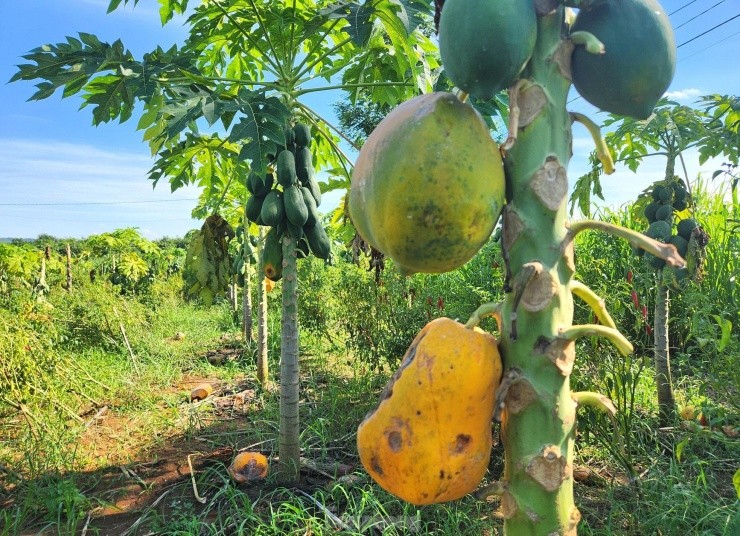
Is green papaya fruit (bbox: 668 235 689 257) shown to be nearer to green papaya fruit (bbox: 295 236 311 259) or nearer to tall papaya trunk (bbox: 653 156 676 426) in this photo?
tall papaya trunk (bbox: 653 156 676 426)

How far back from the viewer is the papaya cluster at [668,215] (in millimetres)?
3800

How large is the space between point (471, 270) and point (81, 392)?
4125mm

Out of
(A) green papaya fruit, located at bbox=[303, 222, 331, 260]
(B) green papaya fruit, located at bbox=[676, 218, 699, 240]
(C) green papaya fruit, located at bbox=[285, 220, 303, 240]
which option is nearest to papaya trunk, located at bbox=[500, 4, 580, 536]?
(C) green papaya fruit, located at bbox=[285, 220, 303, 240]

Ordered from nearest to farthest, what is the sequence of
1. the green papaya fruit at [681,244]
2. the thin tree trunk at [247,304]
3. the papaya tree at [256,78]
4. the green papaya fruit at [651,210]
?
the papaya tree at [256,78] < the green papaya fruit at [681,244] < the green papaya fruit at [651,210] < the thin tree trunk at [247,304]

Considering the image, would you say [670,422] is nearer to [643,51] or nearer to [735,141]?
[735,141]

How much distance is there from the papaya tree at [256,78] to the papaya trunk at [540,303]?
6.48 feet

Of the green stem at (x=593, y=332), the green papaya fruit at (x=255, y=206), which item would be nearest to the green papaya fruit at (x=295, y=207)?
the green papaya fruit at (x=255, y=206)

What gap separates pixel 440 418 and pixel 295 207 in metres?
2.67

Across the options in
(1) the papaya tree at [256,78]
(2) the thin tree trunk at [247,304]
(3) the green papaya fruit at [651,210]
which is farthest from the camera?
(2) the thin tree trunk at [247,304]

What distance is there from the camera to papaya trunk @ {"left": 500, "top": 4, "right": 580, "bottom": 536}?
75 centimetres

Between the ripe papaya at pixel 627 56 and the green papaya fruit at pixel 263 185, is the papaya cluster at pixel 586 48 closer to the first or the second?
the ripe papaya at pixel 627 56

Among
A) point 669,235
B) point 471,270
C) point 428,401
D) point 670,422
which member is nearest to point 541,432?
point 428,401

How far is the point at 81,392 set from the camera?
193 inches

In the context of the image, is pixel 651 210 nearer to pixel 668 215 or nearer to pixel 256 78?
pixel 668 215
